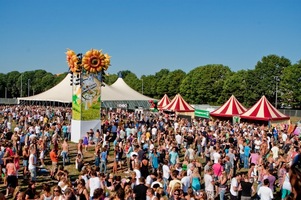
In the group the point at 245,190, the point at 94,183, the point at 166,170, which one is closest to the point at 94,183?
the point at 94,183

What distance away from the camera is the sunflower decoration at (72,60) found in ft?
63.9

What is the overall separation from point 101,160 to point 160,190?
5.32 metres

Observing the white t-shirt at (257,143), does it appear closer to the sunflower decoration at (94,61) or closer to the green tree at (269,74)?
the sunflower decoration at (94,61)

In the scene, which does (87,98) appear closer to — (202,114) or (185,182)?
(185,182)

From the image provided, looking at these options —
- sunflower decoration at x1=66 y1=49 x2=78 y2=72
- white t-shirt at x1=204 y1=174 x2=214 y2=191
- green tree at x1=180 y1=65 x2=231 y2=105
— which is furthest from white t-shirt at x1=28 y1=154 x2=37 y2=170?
green tree at x1=180 y1=65 x2=231 y2=105

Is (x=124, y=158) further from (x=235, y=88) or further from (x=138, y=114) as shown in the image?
(x=235, y=88)

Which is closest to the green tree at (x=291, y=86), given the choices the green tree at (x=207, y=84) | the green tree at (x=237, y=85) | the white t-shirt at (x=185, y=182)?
the green tree at (x=237, y=85)

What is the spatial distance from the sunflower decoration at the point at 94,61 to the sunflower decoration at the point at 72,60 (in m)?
0.52

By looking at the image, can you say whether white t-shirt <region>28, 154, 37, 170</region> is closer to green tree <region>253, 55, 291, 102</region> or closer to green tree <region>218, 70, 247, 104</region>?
green tree <region>253, 55, 291, 102</region>

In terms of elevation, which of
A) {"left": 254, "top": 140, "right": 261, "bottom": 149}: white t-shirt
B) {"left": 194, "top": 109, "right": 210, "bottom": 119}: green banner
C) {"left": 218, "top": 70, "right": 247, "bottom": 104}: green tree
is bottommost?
{"left": 254, "top": 140, "right": 261, "bottom": 149}: white t-shirt

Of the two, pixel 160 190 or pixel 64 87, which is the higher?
pixel 64 87

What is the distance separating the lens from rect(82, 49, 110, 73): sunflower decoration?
19.3 meters

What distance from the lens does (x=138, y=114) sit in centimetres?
3030

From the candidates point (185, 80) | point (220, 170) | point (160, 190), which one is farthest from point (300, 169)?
point (185, 80)
